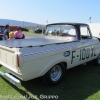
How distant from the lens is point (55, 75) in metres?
4.51

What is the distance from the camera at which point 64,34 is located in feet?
18.7

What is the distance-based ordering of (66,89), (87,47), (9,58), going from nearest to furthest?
(9,58) < (66,89) < (87,47)

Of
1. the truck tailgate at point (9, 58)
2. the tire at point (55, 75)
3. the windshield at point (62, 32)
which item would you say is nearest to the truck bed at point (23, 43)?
the truck tailgate at point (9, 58)

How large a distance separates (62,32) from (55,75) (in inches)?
76.3

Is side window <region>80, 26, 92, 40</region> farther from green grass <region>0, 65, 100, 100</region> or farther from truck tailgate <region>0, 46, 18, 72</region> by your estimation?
truck tailgate <region>0, 46, 18, 72</region>

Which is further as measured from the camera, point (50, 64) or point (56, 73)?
point (56, 73)

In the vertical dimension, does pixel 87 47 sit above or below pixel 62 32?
below

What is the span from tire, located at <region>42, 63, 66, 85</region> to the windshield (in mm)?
1329

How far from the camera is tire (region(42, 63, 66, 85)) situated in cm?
420

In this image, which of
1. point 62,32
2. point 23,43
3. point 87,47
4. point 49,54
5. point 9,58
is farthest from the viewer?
point 62,32

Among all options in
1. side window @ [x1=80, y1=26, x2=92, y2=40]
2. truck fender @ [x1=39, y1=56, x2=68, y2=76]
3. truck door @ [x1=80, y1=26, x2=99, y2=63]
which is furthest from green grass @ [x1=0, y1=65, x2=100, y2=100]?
side window @ [x1=80, y1=26, x2=92, y2=40]

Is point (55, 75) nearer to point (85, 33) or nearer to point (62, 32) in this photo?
point (62, 32)

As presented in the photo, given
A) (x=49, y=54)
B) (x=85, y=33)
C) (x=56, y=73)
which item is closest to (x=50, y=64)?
(x=49, y=54)

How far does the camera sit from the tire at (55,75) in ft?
13.8
